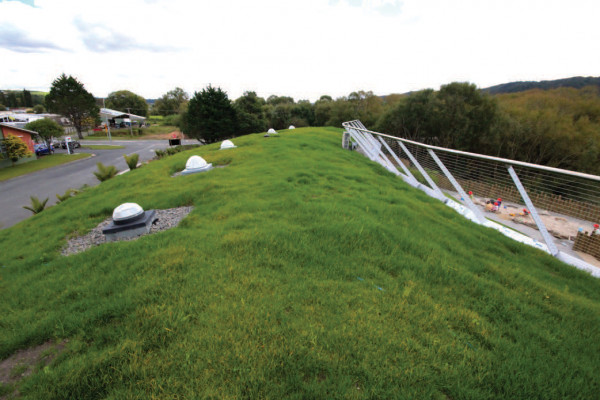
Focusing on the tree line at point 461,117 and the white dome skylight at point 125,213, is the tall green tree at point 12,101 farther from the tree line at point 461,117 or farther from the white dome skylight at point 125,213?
the white dome skylight at point 125,213

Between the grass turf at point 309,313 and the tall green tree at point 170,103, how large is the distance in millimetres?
101393

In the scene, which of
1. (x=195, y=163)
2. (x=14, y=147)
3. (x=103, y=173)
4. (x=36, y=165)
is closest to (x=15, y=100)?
(x=14, y=147)

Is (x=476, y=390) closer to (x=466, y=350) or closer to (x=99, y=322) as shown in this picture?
(x=466, y=350)

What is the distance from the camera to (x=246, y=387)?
70.9 inches

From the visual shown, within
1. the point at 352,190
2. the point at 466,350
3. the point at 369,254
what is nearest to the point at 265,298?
the point at 369,254

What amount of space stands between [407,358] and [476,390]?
46cm

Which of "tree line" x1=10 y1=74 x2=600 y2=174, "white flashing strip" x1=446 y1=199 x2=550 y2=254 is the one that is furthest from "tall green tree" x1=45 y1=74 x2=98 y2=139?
"white flashing strip" x1=446 y1=199 x2=550 y2=254

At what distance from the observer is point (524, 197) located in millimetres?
4117

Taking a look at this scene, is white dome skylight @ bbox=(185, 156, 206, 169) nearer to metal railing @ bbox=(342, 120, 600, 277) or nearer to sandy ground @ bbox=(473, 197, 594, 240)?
metal railing @ bbox=(342, 120, 600, 277)

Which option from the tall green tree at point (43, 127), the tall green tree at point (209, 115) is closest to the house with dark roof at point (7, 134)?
the tall green tree at point (43, 127)

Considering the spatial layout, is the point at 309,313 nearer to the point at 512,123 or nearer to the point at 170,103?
the point at 512,123

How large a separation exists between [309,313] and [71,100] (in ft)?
198

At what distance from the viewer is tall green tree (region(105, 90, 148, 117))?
3152 inches

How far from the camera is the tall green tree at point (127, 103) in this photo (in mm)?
80062
